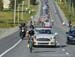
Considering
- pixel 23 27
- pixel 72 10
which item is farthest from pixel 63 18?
pixel 23 27

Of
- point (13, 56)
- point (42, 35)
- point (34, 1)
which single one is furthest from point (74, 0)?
point (13, 56)

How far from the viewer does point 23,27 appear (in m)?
45.3

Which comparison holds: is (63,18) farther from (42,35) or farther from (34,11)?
(42,35)

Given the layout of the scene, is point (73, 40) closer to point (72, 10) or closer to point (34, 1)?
point (72, 10)

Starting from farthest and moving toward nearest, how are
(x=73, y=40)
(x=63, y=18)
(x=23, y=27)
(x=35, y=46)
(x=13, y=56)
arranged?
(x=63, y=18), (x=23, y=27), (x=73, y=40), (x=35, y=46), (x=13, y=56)

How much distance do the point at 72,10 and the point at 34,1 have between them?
41.0 metres

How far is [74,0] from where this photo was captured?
159750 millimetres

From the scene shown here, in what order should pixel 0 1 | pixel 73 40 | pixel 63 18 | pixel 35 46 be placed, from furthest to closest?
pixel 0 1, pixel 63 18, pixel 73 40, pixel 35 46

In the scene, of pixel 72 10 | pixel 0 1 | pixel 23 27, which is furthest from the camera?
pixel 0 1

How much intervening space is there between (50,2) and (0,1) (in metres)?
23.4

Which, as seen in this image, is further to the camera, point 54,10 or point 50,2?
point 50,2

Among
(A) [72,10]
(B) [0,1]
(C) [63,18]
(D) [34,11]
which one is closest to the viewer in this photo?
(C) [63,18]

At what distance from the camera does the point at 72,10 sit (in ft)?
472

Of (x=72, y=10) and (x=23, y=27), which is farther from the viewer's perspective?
(x=72, y=10)
